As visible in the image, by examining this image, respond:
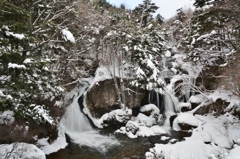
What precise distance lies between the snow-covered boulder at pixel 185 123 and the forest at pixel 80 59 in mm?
1335

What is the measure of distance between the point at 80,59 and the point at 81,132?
5486mm

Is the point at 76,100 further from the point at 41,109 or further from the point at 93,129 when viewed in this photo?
the point at 41,109

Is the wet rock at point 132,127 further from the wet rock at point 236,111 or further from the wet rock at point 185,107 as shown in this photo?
the wet rock at point 236,111

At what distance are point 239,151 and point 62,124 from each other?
1181 cm

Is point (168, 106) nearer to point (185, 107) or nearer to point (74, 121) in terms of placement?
point (185, 107)

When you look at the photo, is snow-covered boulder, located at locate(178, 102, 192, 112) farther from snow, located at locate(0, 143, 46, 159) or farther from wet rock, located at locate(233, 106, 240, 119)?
snow, located at locate(0, 143, 46, 159)

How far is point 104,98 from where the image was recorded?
54.5 ft

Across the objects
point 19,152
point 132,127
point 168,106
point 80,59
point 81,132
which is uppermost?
point 80,59

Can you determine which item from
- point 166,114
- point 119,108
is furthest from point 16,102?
point 166,114

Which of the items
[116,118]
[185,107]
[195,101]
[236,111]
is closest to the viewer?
[236,111]

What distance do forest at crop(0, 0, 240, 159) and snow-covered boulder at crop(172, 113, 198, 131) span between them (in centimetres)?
134

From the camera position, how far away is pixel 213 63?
55.1ft

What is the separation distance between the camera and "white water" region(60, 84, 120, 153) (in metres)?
12.3

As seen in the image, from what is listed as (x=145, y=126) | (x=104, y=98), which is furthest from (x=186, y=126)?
(x=104, y=98)
